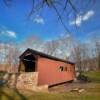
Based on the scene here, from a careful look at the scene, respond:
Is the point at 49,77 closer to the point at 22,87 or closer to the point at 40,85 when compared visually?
the point at 40,85

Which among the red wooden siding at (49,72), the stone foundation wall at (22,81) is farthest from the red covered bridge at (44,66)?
the stone foundation wall at (22,81)

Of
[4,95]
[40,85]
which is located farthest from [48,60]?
[4,95]

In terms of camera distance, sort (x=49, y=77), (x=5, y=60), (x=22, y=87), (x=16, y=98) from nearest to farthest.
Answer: (x=16, y=98) → (x=22, y=87) → (x=49, y=77) → (x=5, y=60)

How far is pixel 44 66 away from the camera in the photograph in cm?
1959

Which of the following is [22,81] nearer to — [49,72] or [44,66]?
[44,66]

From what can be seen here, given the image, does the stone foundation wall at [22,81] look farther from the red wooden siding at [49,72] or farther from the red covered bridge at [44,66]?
the red wooden siding at [49,72]

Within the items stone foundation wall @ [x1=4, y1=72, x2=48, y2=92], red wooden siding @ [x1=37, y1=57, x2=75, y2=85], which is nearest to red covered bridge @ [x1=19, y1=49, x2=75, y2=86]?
red wooden siding @ [x1=37, y1=57, x2=75, y2=85]

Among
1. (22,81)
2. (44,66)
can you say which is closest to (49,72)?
(44,66)

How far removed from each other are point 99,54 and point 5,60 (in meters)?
38.0

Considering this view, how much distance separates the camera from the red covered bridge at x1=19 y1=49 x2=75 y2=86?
61.8 ft

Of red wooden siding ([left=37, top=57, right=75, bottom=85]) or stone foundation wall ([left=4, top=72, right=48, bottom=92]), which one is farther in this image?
red wooden siding ([left=37, top=57, right=75, bottom=85])

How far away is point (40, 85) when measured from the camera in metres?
18.0

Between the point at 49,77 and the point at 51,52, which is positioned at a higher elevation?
the point at 51,52

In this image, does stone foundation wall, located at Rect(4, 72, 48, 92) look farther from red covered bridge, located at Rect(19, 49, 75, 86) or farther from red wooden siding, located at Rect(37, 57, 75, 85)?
red wooden siding, located at Rect(37, 57, 75, 85)
